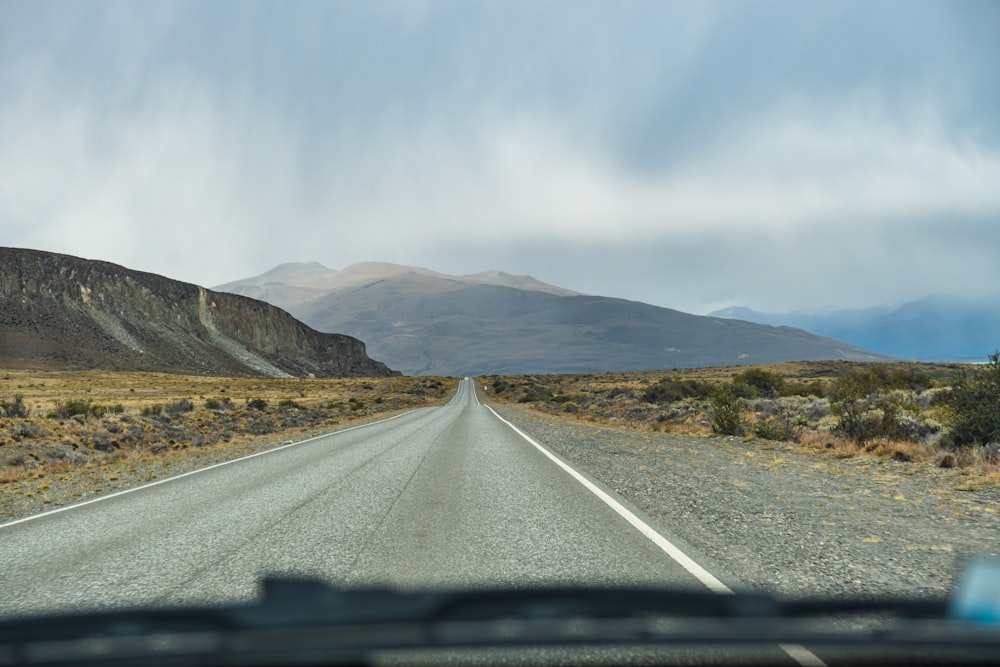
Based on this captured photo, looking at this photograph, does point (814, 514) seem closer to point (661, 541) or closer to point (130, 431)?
point (661, 541)

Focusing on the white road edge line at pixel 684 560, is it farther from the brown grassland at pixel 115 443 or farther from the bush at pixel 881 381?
the bush at pixel 881 381

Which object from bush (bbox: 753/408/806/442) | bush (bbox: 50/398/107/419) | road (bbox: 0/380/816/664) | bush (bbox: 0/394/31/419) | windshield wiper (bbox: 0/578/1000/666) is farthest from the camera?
bush (bbox: 0/394/31/419)

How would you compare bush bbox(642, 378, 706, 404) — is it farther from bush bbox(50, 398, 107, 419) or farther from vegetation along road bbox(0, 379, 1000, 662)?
bush bbox(50, 398, 107, 419)

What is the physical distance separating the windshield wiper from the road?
2.09 meters

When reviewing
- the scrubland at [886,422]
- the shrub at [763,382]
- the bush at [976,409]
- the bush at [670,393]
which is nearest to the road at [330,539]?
the scrubland at [886,422]

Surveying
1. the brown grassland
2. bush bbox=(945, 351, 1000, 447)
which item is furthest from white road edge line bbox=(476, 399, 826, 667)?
bush bbox=(945, 351, 1000, 447)

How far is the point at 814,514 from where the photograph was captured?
300 inches

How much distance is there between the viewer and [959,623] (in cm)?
258

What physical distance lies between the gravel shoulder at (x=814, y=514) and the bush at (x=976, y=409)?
7.86 ft

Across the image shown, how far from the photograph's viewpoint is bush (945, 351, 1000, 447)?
13.0 metres

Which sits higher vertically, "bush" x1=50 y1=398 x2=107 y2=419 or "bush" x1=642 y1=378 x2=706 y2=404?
"bush" x1=642 y1=378 x2=706 y2=404

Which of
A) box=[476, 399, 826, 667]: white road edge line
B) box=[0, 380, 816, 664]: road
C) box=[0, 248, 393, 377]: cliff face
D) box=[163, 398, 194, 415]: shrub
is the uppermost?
box=[0, 248, 393, 377]: cliff face

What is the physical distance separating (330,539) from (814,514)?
551 cm

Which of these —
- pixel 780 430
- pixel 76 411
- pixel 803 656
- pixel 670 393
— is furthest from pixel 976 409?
pixel 76 411
